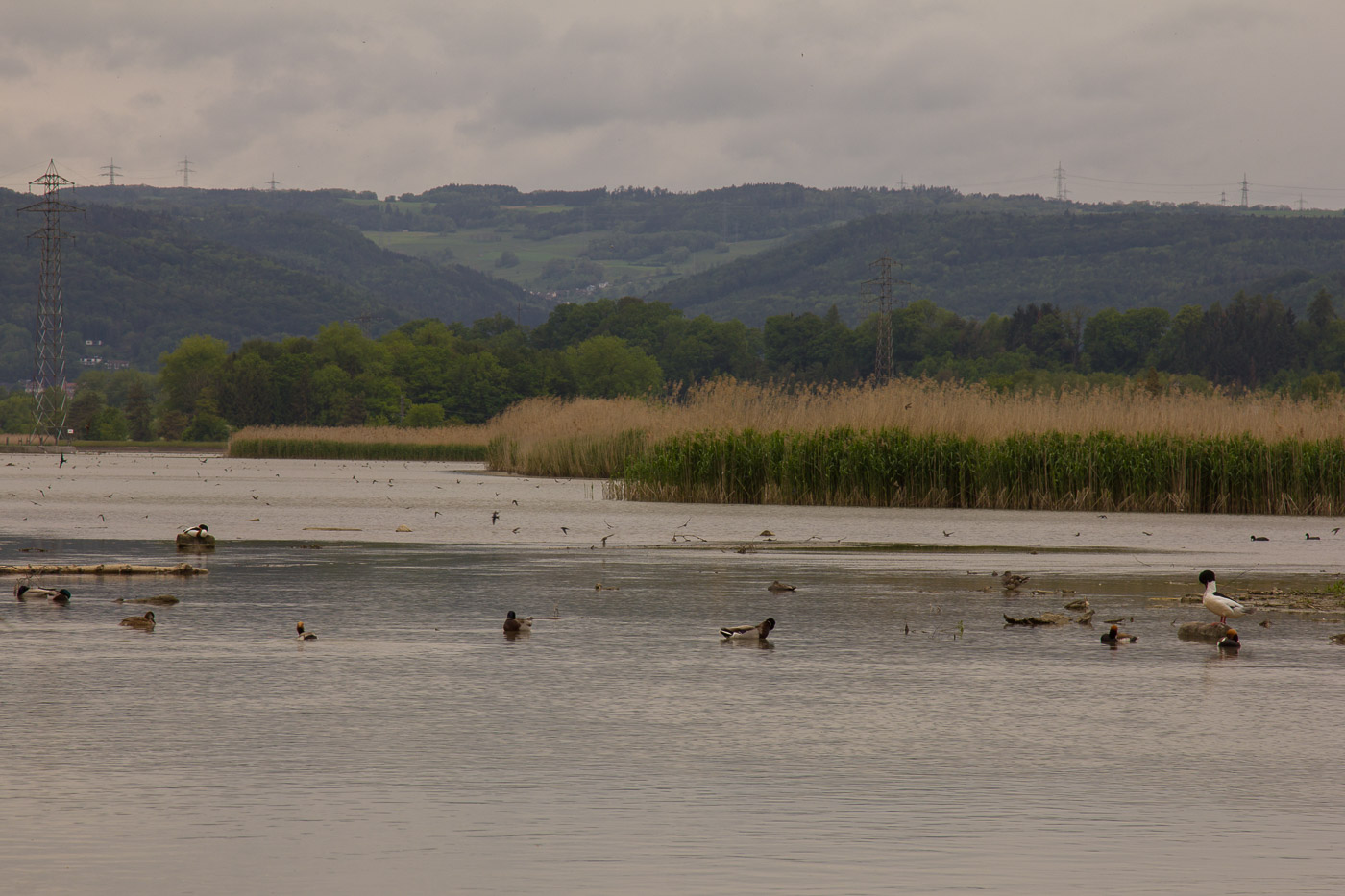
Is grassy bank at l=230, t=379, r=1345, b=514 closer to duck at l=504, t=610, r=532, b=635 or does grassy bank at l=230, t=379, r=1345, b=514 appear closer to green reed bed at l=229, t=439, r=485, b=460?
duck at l=504, t=610, r=532, b=635

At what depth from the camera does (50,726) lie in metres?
7.13

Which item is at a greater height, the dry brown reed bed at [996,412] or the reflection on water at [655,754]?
the dry brown reed bed at [996,412]

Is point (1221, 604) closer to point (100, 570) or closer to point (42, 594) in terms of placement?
point (42, 594)

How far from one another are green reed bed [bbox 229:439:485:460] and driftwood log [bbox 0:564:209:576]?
194 feet

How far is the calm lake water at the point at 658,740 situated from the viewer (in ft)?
16.5

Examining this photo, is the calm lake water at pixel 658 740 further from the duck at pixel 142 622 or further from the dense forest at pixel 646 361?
the dense forest at pixel 646 361

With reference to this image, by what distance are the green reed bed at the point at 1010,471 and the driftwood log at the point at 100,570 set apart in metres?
16.1

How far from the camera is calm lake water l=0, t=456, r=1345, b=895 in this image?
5.04 metres

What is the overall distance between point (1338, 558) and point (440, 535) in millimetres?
12290

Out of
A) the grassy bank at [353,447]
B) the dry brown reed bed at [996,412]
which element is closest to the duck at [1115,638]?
the dry brown reed bed at [996,412]

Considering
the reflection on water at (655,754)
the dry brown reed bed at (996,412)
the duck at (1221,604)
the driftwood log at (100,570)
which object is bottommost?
the reflection on water at (655,754)

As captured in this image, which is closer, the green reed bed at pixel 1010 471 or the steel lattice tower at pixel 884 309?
the green reed bed at pixel 1010 471

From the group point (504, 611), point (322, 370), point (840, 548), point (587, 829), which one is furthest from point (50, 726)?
point (322, 370)

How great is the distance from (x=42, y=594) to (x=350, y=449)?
63032mm
